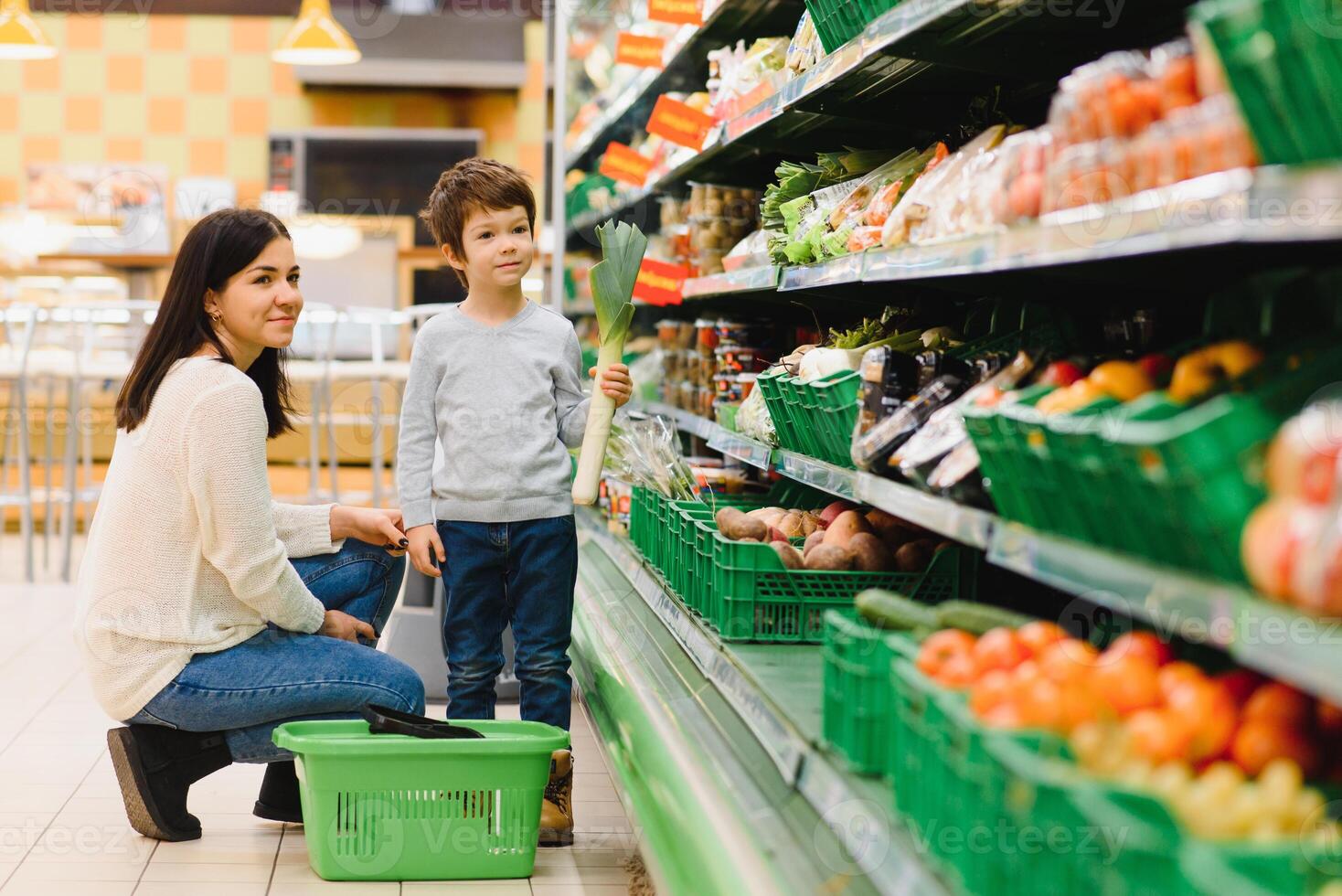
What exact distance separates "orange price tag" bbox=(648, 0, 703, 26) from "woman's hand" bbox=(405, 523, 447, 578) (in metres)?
1.58

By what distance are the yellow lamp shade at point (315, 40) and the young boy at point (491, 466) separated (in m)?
5.12

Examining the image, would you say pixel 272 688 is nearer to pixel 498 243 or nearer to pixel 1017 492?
pixel 498 243

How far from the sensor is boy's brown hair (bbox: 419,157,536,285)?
9.78 feet

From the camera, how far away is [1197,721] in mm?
1332

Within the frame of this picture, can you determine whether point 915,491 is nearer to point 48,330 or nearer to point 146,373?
point 146,373

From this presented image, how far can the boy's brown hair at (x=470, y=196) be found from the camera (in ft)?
9.78

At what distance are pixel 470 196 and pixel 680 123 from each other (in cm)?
80

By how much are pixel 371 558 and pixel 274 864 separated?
688 millimetres

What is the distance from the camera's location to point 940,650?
168 centimetres

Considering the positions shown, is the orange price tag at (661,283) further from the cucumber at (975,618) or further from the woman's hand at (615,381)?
the cucumber at (975,618)

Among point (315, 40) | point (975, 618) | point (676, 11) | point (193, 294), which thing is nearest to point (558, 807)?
point (193, 294)

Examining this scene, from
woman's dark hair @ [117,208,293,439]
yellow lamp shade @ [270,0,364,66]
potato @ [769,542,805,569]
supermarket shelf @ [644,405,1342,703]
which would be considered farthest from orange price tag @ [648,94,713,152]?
yellow lamp shade @ [270,0,364,66]

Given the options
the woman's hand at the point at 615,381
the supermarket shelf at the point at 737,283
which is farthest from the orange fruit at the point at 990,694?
the woman's hand at the point at 615,381

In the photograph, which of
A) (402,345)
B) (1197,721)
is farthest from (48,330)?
(1197,721)
